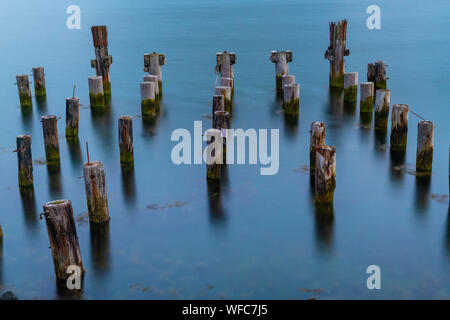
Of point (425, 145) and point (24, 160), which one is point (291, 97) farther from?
point (24, 160)

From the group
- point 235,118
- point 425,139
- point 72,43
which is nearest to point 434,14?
point 72,43

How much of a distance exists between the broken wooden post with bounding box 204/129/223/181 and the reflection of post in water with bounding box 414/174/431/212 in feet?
14.7

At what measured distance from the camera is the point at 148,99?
67.4ft

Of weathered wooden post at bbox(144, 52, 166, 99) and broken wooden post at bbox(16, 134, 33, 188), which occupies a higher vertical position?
weathered wooden post at bbox(144, 52, 166, 99)

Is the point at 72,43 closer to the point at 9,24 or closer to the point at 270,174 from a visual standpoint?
the point at 9,24

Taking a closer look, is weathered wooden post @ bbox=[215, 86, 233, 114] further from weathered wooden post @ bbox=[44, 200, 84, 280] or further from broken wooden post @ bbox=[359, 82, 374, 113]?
weathered wooden post @ bbox=[44, 200, 84, 280]

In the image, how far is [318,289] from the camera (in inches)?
385

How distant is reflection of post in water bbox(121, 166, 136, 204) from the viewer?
13.6 metres

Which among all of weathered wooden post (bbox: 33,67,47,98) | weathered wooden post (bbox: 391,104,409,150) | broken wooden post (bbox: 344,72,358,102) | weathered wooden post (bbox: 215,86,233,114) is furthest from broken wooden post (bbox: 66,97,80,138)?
broken wooden post (bbox: 344,72,358,102)

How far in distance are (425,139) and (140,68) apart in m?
23.9

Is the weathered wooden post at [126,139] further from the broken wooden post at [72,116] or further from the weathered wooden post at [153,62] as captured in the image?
the weathered wooden post at [153,62]

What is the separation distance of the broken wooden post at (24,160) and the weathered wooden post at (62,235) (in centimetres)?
413

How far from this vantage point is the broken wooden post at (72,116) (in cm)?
1686

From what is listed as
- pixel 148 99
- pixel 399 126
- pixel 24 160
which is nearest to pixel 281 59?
pixel 148 99
